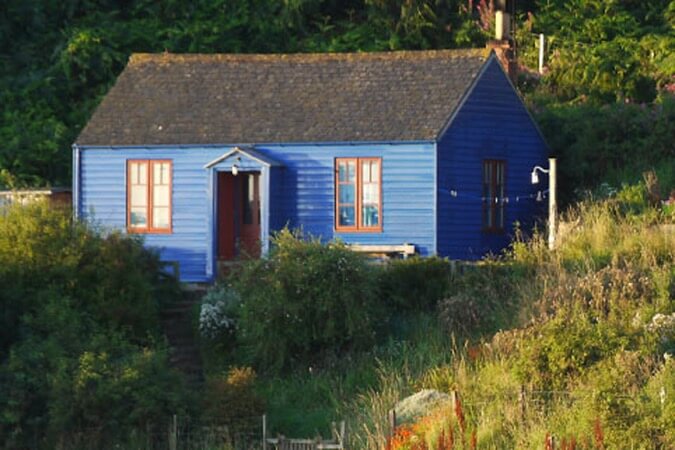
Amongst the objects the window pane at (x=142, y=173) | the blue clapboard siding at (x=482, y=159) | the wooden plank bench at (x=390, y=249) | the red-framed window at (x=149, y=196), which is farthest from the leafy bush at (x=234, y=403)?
the window pane at (x=142, y=173)

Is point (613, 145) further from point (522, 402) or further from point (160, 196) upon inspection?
point (522, 402)

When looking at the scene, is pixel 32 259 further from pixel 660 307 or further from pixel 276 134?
pixel 660 307

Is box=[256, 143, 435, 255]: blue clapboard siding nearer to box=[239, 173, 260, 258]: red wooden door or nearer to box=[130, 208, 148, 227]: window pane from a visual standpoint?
box=[239, 173, 260, 258]: red wooden door

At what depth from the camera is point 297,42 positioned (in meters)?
47.8

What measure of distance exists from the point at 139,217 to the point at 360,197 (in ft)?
15.1

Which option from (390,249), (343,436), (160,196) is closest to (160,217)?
(160,196)

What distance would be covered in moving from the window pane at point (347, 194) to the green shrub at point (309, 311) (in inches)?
191

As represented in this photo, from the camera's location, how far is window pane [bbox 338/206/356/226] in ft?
113

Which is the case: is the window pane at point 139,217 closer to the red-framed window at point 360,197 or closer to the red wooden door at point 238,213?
the red wooden door at point 238,213

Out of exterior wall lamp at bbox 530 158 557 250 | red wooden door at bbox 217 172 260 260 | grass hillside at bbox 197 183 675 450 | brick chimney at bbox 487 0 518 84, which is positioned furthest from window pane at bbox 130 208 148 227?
brick chimney at bbox 487 0 518 84

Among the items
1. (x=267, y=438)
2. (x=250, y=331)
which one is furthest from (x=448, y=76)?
(x=267, y=438)

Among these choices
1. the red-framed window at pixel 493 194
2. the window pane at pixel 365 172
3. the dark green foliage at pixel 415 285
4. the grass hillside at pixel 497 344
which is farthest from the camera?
the red-framed window at pixel 493 194

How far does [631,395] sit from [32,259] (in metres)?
10.9

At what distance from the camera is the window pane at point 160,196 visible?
35781 mm
